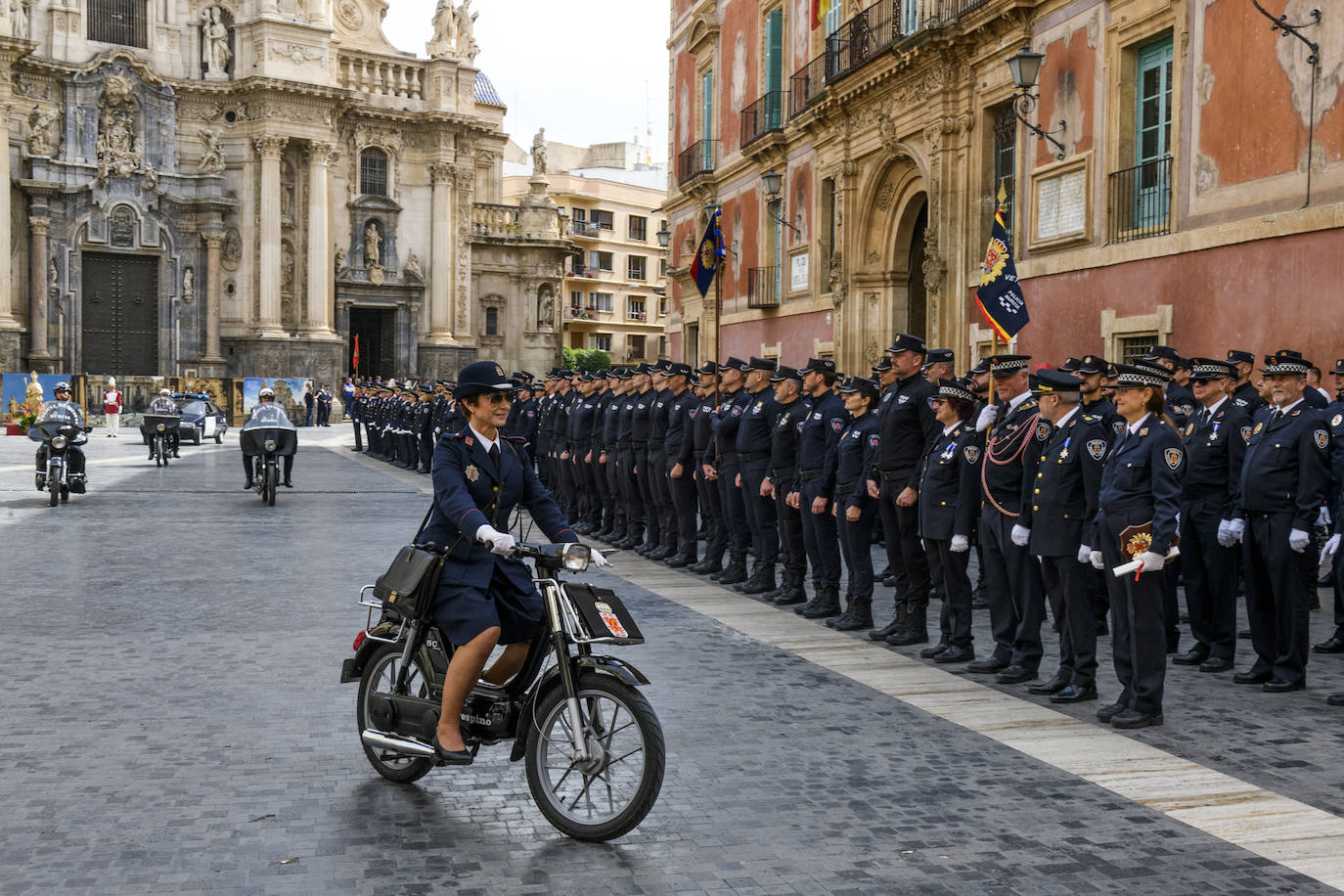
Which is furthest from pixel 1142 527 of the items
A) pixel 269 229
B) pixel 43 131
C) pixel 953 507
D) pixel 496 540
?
pixel 43 131

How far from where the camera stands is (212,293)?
156ft

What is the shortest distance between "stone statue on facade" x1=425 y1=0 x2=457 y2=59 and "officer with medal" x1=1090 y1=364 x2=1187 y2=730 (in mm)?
48466

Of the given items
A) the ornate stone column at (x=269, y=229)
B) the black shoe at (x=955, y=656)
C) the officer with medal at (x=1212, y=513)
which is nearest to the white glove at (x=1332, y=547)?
the officer with medal at (x=1212, y=513)

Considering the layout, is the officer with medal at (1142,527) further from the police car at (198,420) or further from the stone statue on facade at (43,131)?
the stone statue on facade at (43,131)

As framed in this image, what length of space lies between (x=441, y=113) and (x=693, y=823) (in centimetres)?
4881

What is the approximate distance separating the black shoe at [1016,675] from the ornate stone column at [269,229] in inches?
1648

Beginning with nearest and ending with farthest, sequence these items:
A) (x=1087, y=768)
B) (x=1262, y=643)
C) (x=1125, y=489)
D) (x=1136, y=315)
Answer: (x=1087, y=768)
(x=1125, y=489)
(x=1262, y=643)
(x=1136, y=315)

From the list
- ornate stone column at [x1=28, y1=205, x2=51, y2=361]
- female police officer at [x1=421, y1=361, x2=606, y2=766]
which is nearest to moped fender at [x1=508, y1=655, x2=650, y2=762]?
female police officer at [x1=421, y1=361, x2=606, y2=766]

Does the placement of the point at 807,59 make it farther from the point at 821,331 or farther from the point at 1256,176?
the point at 1256,176

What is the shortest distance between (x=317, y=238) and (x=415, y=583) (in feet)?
146

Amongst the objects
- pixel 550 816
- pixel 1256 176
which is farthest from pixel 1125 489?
pixel 1256 176

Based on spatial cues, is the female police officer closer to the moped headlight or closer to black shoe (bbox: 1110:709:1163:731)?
the moped headlight

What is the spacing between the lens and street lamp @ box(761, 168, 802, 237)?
24.8 metres

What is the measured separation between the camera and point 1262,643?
8.48 metres
